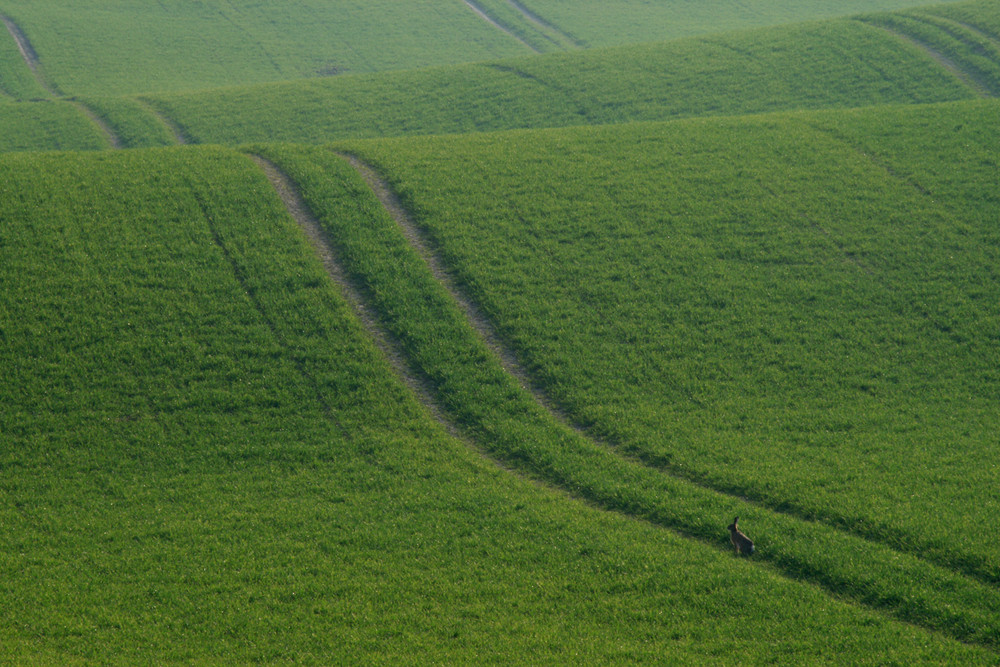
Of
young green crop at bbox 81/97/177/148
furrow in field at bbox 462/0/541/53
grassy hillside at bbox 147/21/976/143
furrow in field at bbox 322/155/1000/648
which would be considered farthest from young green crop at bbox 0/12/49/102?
furrow in field at bbox 322/155/1000/648

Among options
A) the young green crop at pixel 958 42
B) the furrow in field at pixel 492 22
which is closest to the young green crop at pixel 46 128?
the furrow in field at pixel 492 22

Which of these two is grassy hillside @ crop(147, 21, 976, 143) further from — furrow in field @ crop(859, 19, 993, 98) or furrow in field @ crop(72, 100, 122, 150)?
furrow in field @ crop(72, 100, 122, 150)

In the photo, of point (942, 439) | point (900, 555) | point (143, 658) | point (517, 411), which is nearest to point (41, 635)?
point (143, 658)

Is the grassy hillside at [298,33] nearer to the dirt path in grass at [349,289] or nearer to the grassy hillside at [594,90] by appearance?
the grassy hillside at [594,90]

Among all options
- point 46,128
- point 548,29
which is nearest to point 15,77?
point 46,128

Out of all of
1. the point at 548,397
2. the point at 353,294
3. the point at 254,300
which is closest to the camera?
the point at 548,397

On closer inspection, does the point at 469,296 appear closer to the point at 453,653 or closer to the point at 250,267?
the point at 250,267

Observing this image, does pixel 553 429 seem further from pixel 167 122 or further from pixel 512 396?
pixel 167 122
